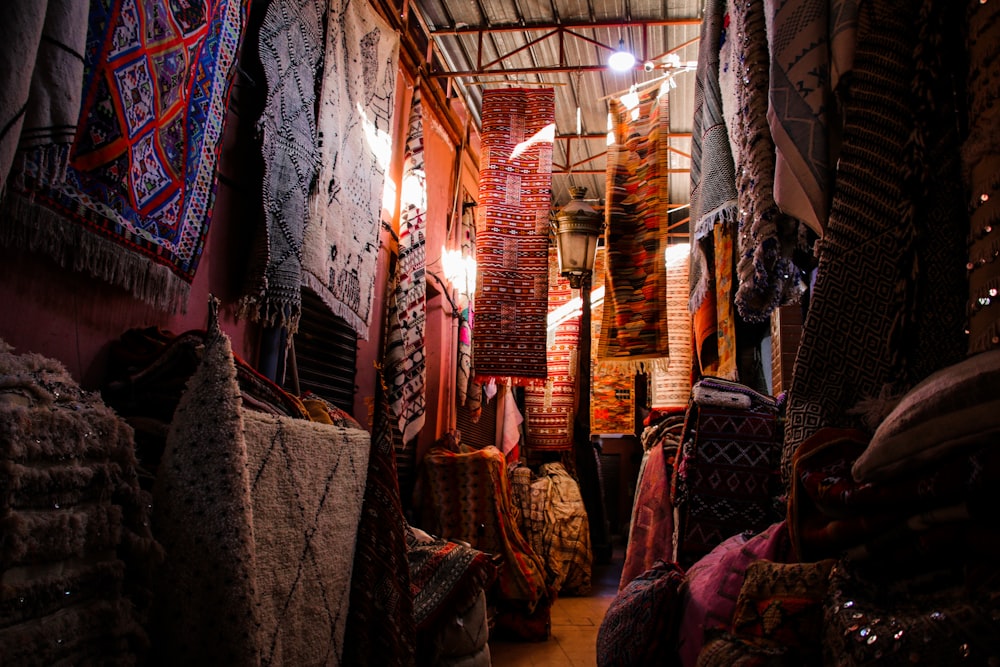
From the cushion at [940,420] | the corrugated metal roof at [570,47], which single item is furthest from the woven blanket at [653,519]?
the corrugated metal roof at [570,47]

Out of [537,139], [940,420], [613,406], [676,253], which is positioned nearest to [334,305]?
[940,420]

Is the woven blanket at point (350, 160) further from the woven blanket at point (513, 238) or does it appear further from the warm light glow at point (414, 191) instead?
the woven blanket at point (513, 238)

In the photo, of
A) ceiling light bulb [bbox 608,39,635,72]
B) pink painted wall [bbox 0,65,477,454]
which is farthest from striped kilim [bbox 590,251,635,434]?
pink painted wall [bbox 0,65,477,454]

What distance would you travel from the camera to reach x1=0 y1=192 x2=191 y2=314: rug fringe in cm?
171

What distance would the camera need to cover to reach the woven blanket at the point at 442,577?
2.92 m

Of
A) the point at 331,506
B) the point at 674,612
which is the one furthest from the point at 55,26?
the point at 674,612

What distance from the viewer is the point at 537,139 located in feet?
19.4

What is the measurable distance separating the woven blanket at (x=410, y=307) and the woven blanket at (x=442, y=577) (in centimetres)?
162

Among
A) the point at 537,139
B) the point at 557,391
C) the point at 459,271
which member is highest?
the point at 537,139

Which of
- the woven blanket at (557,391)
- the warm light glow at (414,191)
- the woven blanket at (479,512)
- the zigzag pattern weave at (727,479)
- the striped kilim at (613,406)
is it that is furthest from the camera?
the striped kilim at (613,406)

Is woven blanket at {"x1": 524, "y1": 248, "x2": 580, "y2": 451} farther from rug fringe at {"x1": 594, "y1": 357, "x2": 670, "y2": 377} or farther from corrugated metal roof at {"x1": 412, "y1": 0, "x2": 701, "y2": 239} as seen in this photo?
rug fringe at {"x1": 594, "y1": 357, "x2": 670, "y2": 377}

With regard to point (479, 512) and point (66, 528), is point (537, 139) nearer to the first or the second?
point (479, 512)

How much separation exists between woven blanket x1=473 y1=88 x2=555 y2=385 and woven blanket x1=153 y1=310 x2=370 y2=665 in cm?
357

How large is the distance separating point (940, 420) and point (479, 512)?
469 cm
